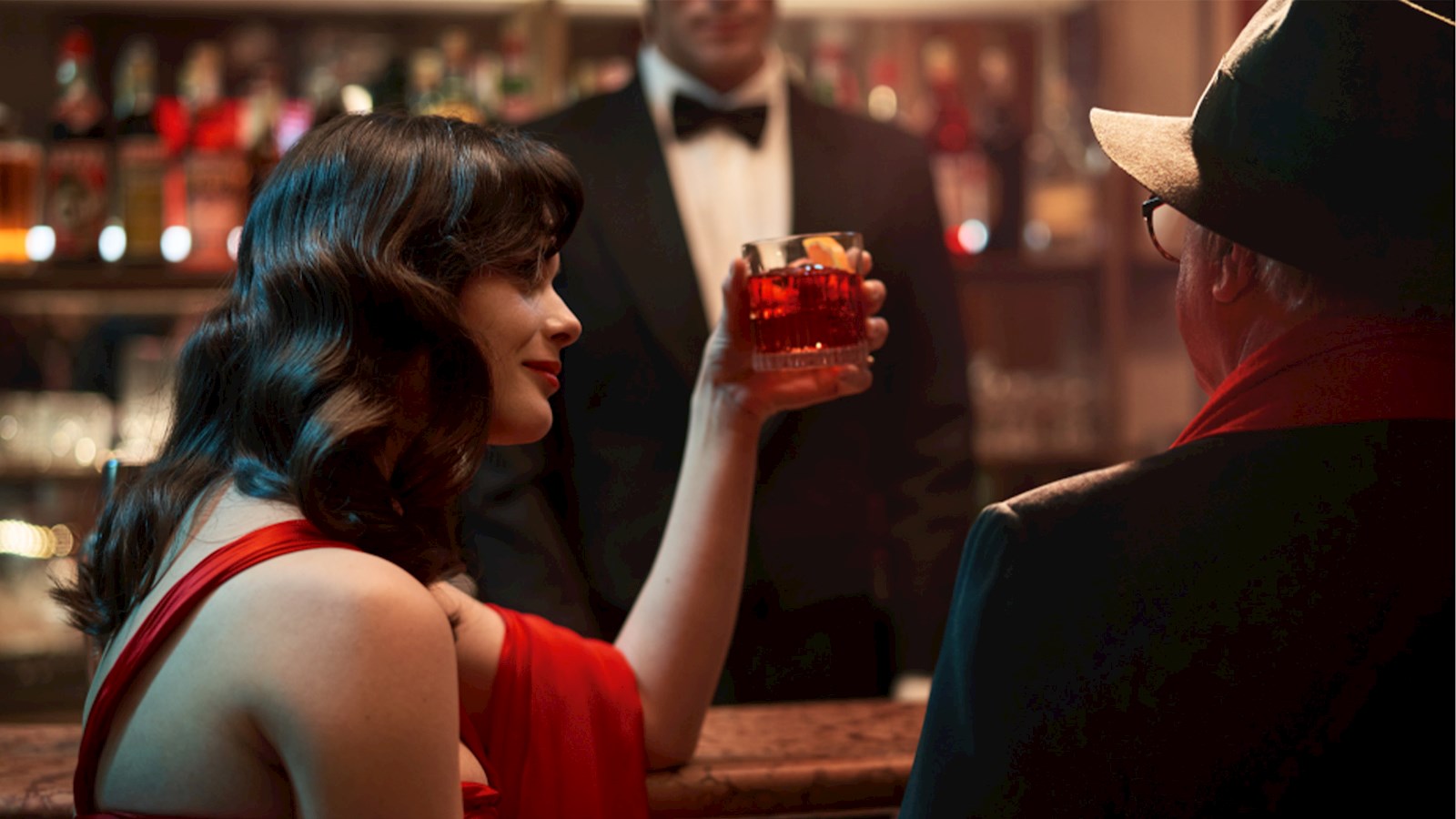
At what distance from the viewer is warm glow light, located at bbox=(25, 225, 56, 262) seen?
2.64m

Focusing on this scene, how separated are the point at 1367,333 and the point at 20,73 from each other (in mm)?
2865

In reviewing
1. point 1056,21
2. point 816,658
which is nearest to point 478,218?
point 816,658

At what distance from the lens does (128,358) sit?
2.84 metres

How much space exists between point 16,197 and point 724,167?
1419mm

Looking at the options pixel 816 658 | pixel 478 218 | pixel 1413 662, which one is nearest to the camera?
pixel 1413 662

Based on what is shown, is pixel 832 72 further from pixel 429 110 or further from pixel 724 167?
pixel 429 110

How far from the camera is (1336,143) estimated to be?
0.78 meters

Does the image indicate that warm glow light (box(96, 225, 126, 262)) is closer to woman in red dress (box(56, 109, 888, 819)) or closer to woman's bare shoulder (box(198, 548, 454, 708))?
woman in red dress (box(56, 109, 888, 819))

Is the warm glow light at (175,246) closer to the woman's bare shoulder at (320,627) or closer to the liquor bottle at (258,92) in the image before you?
the liquor bottle at (258,92)

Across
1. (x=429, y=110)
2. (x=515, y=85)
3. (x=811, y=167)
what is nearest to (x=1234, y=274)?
(x=811, y=167)

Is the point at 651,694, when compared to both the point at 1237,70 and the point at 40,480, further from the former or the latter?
the point at 40,480

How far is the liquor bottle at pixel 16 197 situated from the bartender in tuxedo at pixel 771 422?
1.21 meters

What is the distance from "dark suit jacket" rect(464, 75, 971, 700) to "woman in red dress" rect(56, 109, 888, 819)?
51 cm

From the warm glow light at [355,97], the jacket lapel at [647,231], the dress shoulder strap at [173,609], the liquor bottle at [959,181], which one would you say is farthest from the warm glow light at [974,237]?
the dress shoulder strap at [173,609]
